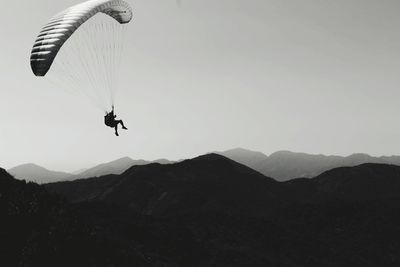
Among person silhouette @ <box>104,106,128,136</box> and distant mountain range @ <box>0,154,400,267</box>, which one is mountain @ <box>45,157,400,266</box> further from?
person silhouette @ <box>104,106,128,136</box>

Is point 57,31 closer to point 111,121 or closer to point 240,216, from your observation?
point 111,121

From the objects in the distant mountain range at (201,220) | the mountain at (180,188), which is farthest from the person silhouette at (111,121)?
the mountain at (180,188)

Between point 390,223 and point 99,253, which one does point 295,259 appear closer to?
point 390,223

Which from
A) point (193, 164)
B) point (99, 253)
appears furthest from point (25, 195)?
point (193, 164)

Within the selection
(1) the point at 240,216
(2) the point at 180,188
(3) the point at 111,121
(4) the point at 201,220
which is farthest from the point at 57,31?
(2) the point at 180,188

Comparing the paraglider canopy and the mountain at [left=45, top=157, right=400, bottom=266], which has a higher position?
the paraglider canopy

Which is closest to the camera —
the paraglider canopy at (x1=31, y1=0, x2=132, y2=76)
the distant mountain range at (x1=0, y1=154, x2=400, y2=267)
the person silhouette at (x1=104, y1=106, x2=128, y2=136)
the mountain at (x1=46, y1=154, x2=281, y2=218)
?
the paraglider canopy at (x1=31, y1=0, x2=132, y2=76)

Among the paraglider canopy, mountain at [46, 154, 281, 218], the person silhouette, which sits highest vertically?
the paraglider canopy

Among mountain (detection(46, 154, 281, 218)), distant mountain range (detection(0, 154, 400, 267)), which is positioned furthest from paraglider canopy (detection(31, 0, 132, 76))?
mountain (detection(46, 154, 281, 218))

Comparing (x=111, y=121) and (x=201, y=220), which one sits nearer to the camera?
(x=111, y=121)
